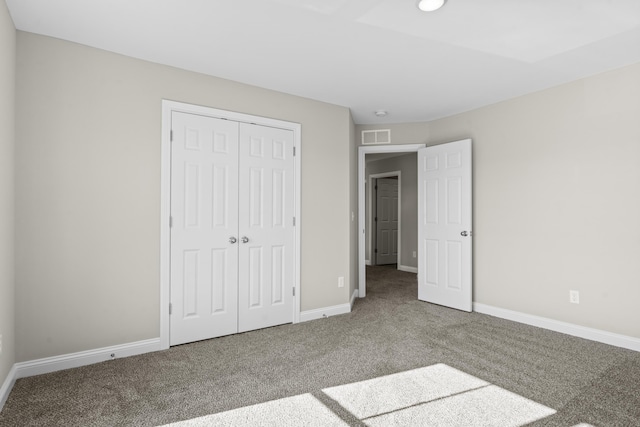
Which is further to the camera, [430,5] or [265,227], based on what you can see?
[265,227]

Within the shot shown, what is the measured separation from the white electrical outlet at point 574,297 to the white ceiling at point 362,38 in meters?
2.04

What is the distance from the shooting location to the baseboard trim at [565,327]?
3.00m

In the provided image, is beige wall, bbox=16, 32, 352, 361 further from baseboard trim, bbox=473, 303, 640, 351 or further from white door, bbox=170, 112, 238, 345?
baseboard trim, bbox=473, 303, 640, 351

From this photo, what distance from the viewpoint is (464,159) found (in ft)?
13.8

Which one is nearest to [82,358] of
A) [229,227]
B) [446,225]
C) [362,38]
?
[229,227]

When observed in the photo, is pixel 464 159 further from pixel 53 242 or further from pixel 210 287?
pixel 53 242

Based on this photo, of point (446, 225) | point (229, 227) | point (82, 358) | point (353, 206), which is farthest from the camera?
point (353, 206)

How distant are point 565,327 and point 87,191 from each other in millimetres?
4388

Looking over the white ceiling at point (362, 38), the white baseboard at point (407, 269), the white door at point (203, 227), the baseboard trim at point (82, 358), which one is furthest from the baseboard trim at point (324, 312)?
the white baseboard at point (407, 269)

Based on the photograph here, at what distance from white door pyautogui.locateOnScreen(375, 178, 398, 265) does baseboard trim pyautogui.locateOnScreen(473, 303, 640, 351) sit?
3779 millimetres

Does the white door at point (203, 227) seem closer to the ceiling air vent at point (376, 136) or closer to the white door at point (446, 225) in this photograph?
the ceiling air vent at point (376, 136)

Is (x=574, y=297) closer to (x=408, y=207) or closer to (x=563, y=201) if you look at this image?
(x=563, y=201)

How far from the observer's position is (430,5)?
6.99 feet

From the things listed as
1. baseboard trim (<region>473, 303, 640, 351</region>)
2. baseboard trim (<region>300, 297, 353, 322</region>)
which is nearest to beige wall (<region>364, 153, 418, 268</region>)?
baseboard trim (<region>473, 303, 640, 351</region>)
